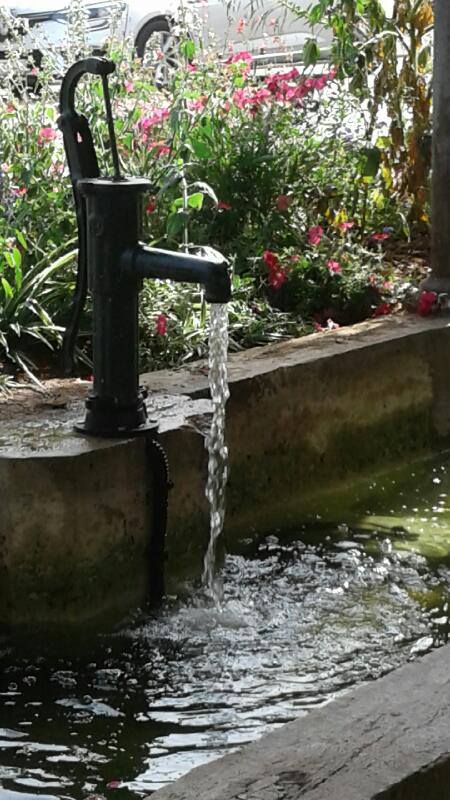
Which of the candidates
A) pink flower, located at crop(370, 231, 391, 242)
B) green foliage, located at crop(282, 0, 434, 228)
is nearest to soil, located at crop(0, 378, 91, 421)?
pink flower, located at crop(370, 231, 391, 242)

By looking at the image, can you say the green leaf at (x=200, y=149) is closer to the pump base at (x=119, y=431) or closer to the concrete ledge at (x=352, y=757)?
the pump base at (x=119, y=431)

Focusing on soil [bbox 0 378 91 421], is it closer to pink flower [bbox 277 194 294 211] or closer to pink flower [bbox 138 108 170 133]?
pink flower [bbox 277 194 294 211]

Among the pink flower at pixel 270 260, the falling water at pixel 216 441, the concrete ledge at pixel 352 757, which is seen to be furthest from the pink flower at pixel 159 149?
the concrete ledge at pixel 352 757

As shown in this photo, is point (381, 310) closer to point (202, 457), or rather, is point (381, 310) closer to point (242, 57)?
point (242, 57)

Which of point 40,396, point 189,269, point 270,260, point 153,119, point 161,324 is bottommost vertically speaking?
point 40,396

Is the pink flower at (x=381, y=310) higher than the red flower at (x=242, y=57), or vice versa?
the red flower at (x=242, y=57)

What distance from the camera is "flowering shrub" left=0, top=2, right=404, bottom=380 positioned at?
538 cm

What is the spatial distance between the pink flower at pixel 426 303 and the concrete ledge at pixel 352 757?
3397mm

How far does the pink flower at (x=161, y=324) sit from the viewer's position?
5238 mm

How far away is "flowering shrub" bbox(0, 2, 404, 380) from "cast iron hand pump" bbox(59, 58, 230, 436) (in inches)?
39.5

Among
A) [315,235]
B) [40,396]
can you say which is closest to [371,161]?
[315,235]

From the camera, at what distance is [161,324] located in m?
5.24

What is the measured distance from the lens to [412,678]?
2.67 m

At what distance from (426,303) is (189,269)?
2256mm
